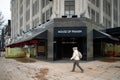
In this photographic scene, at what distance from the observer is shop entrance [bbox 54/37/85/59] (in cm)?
3381

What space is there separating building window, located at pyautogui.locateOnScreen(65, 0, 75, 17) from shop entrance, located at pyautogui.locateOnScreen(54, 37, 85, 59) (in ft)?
11.5

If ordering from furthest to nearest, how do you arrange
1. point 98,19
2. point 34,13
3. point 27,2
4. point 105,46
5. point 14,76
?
point 27,2 → point 34,13 → point 98,19 → point 105,46 → point 14,76

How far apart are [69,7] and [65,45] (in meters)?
5.24

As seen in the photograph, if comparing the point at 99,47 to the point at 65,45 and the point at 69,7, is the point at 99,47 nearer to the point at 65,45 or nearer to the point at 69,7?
the point at 65,45

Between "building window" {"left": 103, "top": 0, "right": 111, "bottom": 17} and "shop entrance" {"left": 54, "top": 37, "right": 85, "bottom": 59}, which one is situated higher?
"building window" {"left": 103, "top": 0, "right": 111, "bottom": 17}

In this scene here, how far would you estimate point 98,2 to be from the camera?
44375 millimetres

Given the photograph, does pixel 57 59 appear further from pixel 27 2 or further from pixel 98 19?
pixel 27 2

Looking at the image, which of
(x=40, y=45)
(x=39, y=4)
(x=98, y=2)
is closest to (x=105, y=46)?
(x=98, y=2)

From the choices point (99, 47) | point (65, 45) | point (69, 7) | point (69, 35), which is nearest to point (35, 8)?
point (69, 7)

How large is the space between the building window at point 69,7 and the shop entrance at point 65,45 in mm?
3494

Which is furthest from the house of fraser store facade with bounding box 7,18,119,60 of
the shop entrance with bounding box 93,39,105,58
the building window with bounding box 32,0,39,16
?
the building window with bounding box 32,0,39,16

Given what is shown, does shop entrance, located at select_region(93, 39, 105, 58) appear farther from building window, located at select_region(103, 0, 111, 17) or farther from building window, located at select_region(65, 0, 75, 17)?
building window, located at select_region(103, 0, 111, 17)

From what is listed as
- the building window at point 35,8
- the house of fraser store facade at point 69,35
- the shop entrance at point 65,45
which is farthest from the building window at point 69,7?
the building window at point 35,8

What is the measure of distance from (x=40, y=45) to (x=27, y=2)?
83.1 feet
